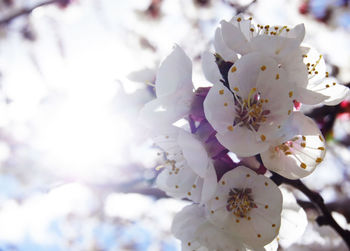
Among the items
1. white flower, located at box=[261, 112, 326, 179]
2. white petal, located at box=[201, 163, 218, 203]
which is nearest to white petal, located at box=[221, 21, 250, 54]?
white flower, located at box=[261, 112, 326, 179]

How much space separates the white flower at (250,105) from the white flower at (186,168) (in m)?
0.07

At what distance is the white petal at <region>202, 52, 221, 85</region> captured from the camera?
821 millimetres

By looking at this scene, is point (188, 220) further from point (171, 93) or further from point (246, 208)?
point (171, 93)

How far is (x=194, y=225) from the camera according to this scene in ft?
2.84

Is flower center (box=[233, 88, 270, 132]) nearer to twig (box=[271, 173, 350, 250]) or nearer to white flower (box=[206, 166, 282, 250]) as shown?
white flower (box=[206, 166, 282, 250])

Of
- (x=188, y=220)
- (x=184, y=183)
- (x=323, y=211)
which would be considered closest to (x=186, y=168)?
(x=184, y=183)

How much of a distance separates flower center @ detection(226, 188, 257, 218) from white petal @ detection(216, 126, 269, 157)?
0.45 feet

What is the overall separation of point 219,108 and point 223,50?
0.20m

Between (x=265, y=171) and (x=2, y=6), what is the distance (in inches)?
201

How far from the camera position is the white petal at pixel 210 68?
82 cm

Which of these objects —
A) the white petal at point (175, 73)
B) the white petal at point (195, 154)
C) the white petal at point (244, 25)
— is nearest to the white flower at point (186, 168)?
the white petal at point (195, 154)

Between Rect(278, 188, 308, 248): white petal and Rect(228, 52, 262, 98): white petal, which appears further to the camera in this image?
Rect(278, 188, 308, 248): white petal

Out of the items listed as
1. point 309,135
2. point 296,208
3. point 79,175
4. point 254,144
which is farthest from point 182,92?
point 79,175

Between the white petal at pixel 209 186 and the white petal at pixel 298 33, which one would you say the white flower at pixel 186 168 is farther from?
the white petal at pixel 298 33
